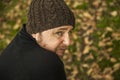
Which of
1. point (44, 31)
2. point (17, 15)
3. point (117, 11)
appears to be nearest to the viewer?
point (44, 31)

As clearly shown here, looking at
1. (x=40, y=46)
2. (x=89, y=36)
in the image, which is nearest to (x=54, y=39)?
(x=40, y=46)

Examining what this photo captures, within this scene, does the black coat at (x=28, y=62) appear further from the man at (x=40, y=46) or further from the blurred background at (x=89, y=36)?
the blurred background at (x=89, y=36)

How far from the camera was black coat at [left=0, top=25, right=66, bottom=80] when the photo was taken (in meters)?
2.13

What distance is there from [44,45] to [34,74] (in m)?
0.25

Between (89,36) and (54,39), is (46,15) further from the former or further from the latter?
(89,36)

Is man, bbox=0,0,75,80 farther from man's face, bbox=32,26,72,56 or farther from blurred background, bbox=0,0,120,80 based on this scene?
blurred background, bbox=0,0,120,80

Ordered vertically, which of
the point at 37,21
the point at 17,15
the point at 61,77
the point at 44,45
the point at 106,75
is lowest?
the point at 106,75

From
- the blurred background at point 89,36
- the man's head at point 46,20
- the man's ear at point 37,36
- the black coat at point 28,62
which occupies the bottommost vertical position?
the blurred background at point 89,36

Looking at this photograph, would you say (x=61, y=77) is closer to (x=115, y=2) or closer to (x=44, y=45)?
(x=44, y=45)

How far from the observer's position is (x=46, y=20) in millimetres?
2260

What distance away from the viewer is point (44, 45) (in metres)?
2.28

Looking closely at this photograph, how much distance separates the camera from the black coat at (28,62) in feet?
6.98

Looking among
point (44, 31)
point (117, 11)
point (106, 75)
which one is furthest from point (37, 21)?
point (117, 11)

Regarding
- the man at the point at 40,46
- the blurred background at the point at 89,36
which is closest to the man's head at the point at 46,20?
the man at the point at 40,46
